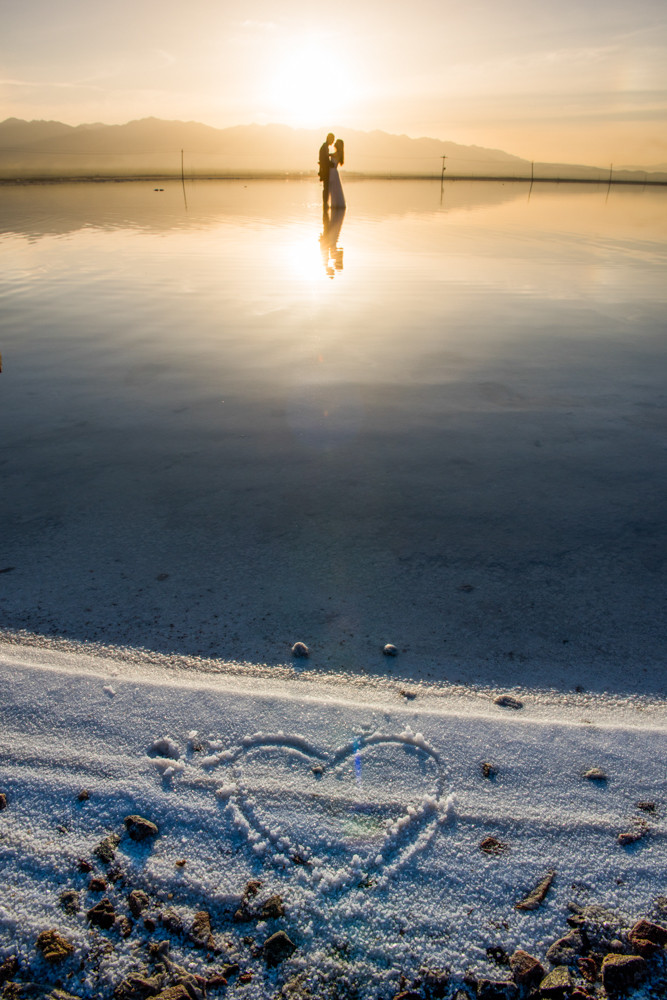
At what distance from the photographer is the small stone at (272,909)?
115 centimetres

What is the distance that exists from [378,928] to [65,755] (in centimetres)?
83

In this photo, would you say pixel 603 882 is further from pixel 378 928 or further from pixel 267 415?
pixel 267 415

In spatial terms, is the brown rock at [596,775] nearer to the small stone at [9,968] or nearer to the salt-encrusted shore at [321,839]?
the salt-encrusted shore at [321,839]

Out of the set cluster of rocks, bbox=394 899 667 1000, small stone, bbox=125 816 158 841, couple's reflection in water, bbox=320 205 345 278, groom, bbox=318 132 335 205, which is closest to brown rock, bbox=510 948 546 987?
cluster of rocks, bbox=394 899 667 1000

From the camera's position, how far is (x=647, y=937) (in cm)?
111

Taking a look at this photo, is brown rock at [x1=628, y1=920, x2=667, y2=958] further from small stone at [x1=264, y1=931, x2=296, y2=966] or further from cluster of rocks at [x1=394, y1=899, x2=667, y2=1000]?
small stone at [x1=264, y1=931, x2=296, y2=966]

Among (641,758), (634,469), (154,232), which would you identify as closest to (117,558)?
(641,758)

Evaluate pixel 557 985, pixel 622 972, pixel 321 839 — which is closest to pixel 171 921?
pixel 321 839

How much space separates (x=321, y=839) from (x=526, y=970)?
44 cm

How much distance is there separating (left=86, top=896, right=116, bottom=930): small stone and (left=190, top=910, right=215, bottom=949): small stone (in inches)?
6.2

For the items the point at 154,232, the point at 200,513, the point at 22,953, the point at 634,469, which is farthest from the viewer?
the point at 154,232

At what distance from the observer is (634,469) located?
3125 mm

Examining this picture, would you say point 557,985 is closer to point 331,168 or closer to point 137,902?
point 137,902

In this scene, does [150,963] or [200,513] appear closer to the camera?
[150,963]
